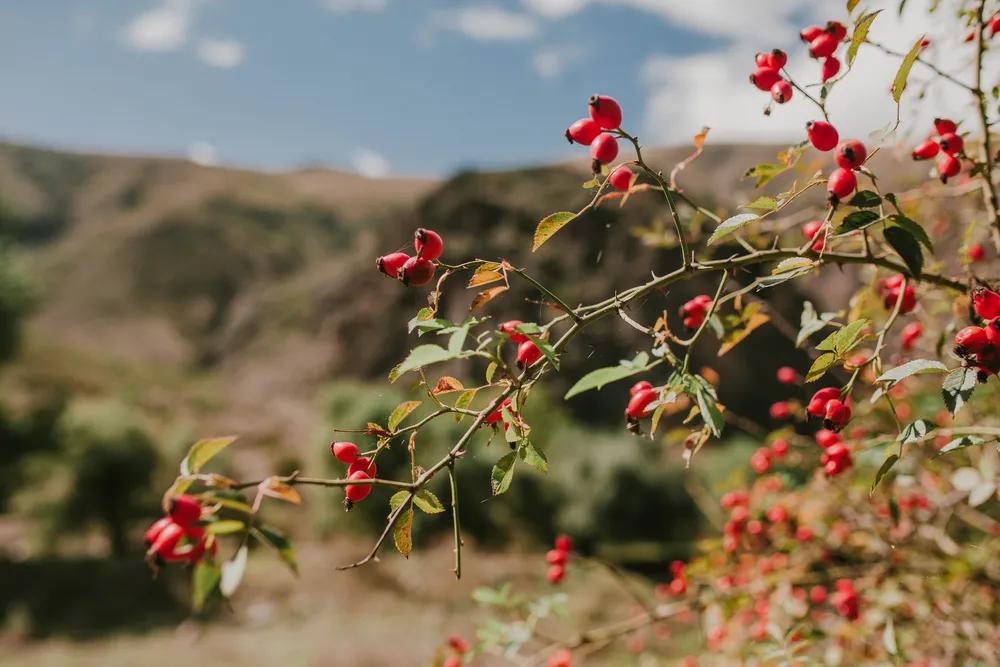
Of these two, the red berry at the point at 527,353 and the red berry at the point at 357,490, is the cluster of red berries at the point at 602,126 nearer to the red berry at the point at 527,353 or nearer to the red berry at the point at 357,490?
the red berry at the point at 527,353

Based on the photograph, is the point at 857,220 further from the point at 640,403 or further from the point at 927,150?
the point at 927,150

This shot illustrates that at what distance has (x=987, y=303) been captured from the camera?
→ 0.69m

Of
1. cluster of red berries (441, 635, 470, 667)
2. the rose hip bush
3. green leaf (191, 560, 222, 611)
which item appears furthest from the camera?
cluster of red berries (441, 635, 470, 667)

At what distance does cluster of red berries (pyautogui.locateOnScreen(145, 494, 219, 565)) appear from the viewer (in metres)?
0.54

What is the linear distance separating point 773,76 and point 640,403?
52cm

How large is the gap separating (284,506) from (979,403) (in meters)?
15.1

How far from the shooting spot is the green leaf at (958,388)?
0.64 m

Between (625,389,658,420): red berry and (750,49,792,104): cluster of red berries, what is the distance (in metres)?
0.46

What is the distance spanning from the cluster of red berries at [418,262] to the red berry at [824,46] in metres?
0.60

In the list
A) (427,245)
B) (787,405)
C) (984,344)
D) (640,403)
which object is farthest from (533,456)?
(787,405)

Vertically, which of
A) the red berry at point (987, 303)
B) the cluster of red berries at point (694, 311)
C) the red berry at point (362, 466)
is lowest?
the red berry at point (362, 466)

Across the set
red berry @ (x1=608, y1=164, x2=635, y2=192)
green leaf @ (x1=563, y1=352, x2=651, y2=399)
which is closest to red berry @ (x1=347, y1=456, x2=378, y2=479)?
green leaf @ (x1=563, y1=352, x2=651, y2=399)

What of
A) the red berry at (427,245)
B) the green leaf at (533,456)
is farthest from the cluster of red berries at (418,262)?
the green leaf at (533,456)

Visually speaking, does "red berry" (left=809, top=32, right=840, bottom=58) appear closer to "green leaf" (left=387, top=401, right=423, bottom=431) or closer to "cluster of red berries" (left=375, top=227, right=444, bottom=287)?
"cluster of red berries" (left=375, top=227, right=444, bottom=287)
